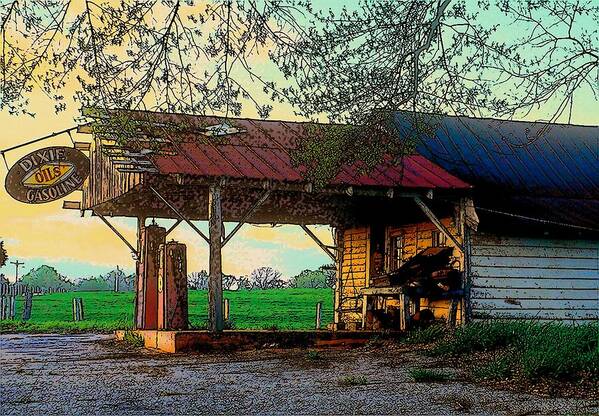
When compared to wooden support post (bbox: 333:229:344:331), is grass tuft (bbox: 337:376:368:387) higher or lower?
lower

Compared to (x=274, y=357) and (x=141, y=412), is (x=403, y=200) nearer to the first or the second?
(x=274, y=357)

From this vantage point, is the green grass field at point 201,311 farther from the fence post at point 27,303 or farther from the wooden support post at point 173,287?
the wooden support post at point 173,287

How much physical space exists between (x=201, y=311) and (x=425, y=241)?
86.3 ft

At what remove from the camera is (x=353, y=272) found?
82.5ft

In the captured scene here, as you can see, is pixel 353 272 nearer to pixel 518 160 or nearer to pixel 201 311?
pixel 518 160

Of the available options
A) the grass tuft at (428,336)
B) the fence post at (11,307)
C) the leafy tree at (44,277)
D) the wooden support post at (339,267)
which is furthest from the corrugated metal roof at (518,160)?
the leafy tree at (44,277)

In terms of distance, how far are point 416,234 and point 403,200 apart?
908 mm

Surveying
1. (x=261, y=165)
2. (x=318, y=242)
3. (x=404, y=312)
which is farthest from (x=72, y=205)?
(x=404, y=312)

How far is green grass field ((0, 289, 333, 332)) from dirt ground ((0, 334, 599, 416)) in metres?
14.4

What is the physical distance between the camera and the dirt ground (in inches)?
366

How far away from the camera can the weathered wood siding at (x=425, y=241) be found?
64.2ft

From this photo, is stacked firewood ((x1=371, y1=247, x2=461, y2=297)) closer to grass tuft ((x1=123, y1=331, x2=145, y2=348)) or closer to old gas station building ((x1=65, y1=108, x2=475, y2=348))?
old gas station building ((x1=65, y1=108, x2=475, y2=348))

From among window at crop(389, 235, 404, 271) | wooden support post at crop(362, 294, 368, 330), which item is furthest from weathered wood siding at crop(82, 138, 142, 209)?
window at crop(389, 235, 404, 271)

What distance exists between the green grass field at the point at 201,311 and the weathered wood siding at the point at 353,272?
15.1 ft
